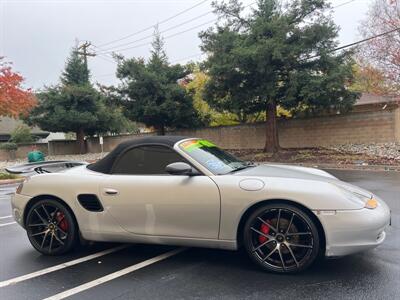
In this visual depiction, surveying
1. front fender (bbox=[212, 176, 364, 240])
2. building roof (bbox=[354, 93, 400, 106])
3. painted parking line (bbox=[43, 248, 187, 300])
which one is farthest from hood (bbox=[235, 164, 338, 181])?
building roof (bbox=[354, 93, 400, 106])

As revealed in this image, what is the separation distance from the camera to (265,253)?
12.9 ft

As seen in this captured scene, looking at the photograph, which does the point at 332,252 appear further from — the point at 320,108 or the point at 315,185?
the point at 320,108

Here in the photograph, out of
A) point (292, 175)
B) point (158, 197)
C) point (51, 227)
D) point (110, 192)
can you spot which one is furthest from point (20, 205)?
point (292, 175)

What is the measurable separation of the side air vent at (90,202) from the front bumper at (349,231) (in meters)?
2.39

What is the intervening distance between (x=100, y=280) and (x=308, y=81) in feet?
56.7

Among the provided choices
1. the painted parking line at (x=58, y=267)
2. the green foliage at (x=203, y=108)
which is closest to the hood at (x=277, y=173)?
the painted parking line at (x=58, y=267)

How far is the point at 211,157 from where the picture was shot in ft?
14.8

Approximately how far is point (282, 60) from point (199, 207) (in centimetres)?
1613

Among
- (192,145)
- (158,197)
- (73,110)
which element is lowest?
(158,197)

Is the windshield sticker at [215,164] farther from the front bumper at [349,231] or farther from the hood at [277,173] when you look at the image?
the front bumper at [349,231]

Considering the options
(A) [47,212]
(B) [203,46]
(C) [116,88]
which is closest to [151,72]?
(C) [116,88]

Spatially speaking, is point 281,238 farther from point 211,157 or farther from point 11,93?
point 11,93

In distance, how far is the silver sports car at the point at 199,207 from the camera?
3.73 metres

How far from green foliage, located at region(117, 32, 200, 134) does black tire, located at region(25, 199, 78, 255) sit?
23493 mm
